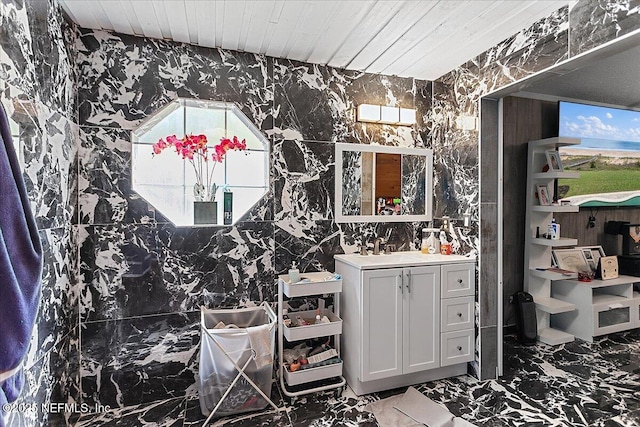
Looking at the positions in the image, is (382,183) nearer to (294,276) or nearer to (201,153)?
(294,276)

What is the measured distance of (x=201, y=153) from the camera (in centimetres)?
243

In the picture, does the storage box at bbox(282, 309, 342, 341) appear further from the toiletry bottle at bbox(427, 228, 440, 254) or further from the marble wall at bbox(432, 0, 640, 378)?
the marble wall at bbox(432, 0, 640, 378)

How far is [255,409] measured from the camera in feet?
7.17

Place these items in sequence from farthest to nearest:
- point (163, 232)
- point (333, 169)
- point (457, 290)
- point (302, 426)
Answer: point (333, 169), point (457, 290), point (163, 232), point (302, 426)

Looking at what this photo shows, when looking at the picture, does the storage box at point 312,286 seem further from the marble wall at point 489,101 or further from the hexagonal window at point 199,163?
the marble wall at point 489,101

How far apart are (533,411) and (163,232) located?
2873 mm

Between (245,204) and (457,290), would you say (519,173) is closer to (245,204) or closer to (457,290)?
(457,290)

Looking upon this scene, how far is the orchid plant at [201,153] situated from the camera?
2.27 meters

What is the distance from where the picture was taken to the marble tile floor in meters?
2.09

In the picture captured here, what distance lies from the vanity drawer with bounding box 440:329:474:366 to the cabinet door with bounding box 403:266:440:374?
0.06 metres

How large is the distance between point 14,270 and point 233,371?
55.4 inches

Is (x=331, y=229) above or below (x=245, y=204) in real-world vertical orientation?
below

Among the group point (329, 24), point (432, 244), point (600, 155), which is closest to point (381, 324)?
point (432, 244)

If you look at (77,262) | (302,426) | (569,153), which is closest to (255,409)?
(302,426)
